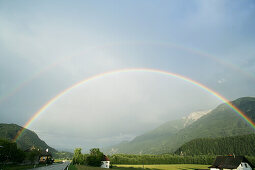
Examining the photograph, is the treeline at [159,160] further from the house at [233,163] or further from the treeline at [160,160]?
the house at [233,163]

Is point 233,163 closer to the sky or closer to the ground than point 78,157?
closer to the sky

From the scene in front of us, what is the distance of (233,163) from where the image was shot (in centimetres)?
6612

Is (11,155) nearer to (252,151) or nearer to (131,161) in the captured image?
(131,161)

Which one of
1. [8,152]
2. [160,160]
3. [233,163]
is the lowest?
Result: [160,160]

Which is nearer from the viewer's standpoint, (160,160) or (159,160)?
(159,160)

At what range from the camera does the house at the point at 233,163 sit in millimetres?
64162

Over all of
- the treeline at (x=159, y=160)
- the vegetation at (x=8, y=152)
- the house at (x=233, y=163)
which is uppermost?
the vegetation at (x=8, y=152)

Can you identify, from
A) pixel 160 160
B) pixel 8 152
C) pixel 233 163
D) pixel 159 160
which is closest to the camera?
pixel 233 163

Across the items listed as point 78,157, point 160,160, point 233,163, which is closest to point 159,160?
point 160,160

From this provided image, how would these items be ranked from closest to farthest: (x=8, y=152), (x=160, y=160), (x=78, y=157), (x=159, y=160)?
(x=8, y=152), (x=78, y=157), (x=159, y=160), (x=160, y=160)

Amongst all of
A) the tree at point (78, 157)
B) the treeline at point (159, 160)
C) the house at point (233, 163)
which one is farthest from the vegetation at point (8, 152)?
the treeline at point (159, 160)

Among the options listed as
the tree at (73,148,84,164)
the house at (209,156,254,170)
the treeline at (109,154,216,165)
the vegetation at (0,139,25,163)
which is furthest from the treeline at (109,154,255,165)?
the house at (209,156,254,170)

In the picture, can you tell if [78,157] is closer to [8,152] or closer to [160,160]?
[8,152]

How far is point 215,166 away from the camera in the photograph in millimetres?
70750
